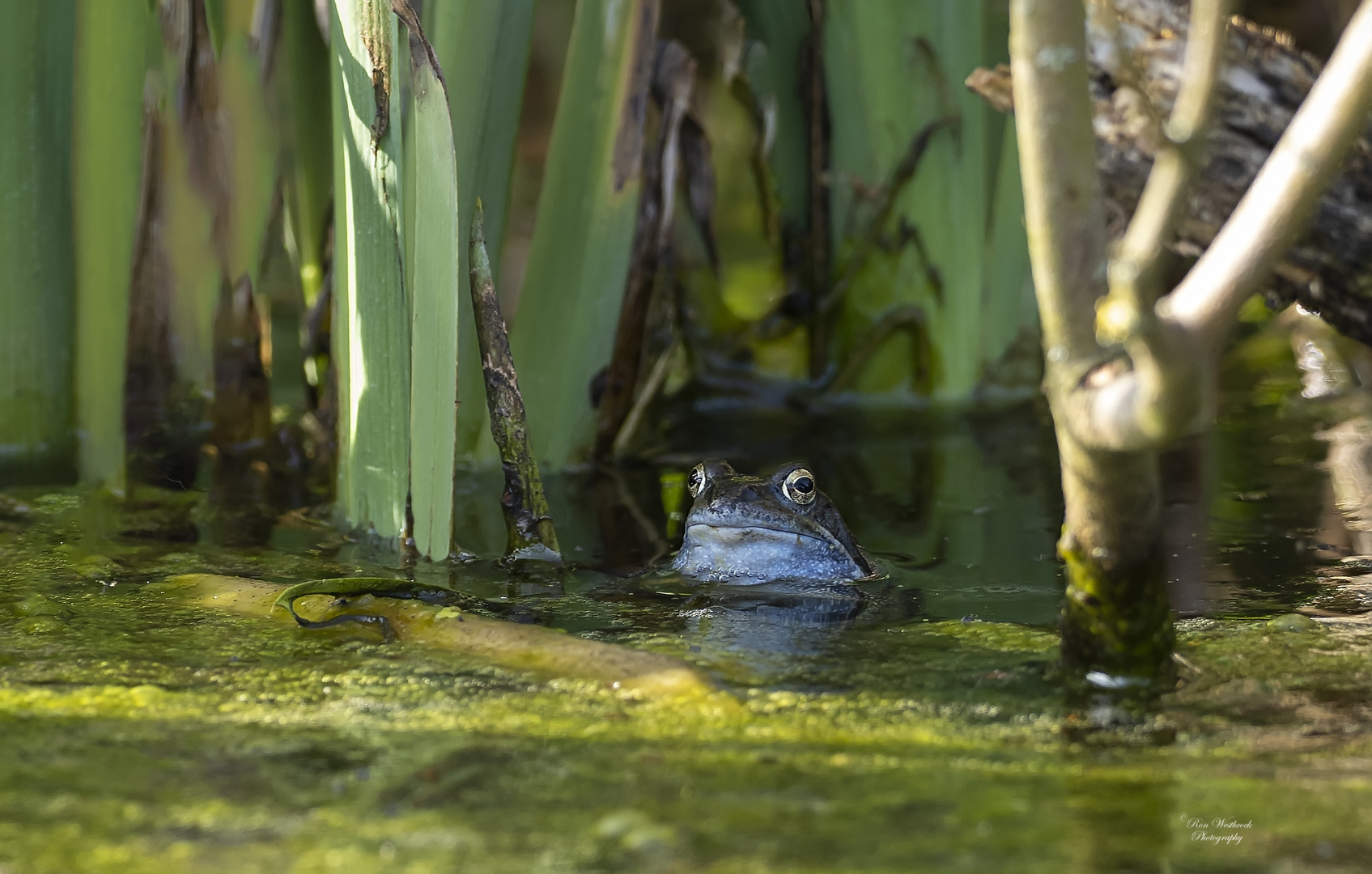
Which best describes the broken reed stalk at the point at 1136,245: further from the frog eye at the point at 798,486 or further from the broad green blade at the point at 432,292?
the frog eye at the point at 798,486

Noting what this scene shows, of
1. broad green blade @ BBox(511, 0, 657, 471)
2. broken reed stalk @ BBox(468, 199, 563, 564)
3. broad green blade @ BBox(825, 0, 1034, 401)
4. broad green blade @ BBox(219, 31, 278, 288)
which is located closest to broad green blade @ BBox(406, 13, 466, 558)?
broken reed stalk @ BBox(468, 199, 563, 564)

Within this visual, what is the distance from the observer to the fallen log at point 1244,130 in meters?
2.98

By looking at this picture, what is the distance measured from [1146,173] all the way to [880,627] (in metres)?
1.61

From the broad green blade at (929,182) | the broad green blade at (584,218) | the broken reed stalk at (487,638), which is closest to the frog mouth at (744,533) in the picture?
the broad green blade at (584,218)

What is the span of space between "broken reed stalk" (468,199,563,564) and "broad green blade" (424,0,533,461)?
0.42ft

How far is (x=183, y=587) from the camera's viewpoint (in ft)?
7.52

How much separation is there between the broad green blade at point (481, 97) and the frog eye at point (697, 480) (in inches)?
23.9

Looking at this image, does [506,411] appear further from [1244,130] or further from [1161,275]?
[1244,130]

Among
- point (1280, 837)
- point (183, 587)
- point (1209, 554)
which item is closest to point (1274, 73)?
point (1209, 554)

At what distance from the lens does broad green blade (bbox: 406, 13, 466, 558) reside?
216 centimetres

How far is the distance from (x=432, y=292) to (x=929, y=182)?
8.03 ft

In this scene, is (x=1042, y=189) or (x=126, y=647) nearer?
(x=1042, y=189)

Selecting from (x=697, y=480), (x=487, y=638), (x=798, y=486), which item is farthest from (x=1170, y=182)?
(x=697, y=480)

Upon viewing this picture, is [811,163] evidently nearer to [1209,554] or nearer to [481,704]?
[1209,554]
